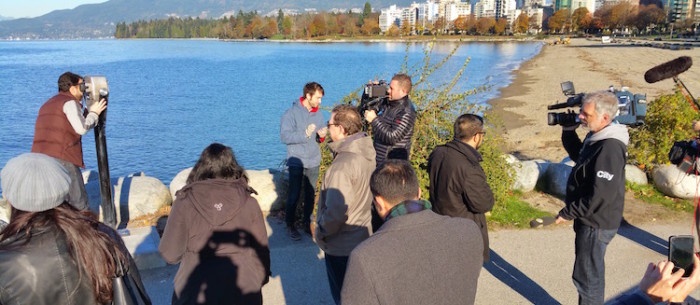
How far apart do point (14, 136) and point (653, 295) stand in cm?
2345

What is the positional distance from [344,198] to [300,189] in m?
2.75

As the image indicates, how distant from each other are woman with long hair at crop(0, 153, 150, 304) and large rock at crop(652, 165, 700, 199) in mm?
7802

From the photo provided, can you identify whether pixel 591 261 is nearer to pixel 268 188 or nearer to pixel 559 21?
pixel 268 188

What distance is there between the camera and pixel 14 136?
2094 cm

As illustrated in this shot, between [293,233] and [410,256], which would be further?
[293,233]

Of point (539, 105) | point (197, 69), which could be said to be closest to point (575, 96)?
point (539, 105)

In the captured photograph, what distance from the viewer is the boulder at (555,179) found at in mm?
8125

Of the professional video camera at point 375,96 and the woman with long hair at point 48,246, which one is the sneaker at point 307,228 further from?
the woman with long hair at point 48,246

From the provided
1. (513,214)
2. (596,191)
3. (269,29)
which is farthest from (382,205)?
(269,29)

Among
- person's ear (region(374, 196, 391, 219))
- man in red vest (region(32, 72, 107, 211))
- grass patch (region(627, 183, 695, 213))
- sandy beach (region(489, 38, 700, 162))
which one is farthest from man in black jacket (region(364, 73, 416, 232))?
grass patch (region(627, 183, 695, 213))

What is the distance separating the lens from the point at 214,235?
320 cm

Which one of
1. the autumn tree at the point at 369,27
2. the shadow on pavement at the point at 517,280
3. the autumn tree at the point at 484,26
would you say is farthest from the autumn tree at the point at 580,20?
the shadow on pavement at the point at 517,280

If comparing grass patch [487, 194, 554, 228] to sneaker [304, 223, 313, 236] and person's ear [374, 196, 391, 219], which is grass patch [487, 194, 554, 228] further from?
person's ear [374, 196, 391, 219]

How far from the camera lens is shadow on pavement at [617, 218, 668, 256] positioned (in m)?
6.27
